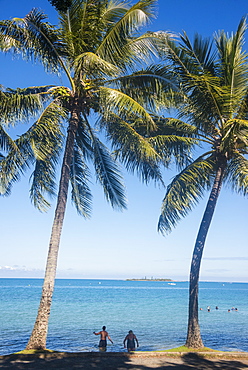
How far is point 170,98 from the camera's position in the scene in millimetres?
15039

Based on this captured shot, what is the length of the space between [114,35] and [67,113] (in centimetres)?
340

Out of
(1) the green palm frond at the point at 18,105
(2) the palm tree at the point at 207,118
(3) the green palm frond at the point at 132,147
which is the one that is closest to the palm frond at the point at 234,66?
(2) the palm tree at the point at 207,118

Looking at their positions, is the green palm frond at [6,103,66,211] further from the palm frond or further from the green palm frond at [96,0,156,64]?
the palm frond

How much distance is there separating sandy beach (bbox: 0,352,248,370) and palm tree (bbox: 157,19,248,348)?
6.09ft

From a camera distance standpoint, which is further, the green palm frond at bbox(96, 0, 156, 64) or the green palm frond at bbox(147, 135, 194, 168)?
the green palm frond at bbox(147, 135, 194, 168)

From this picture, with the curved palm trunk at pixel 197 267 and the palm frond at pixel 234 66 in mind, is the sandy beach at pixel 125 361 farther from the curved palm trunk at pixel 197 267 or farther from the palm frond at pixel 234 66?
the palm frond at pixel 234 66

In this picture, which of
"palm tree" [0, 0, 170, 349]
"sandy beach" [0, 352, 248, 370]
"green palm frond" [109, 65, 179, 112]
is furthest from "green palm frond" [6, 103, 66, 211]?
"sandy beach" [0, 352, 248, 370]

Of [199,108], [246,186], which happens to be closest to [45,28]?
[199,108]

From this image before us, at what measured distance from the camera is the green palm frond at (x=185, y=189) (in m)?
15.3

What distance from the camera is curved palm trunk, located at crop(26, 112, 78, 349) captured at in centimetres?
1191

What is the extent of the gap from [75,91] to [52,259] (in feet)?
20.1

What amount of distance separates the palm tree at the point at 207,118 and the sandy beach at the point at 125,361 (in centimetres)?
186

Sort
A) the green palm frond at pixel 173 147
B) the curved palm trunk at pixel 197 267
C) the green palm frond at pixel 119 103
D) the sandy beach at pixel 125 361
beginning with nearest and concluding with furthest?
the sandy beach at pixel 125 361 < the green palm frond at pixel 119 103 < the curved palm trunk at pixel 197 267 < the green palm frond at pixel 173 147

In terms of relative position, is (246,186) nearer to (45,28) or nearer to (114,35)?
(114,35)
